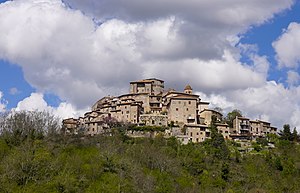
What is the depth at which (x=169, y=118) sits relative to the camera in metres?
108

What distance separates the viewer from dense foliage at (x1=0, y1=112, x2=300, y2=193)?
53.3 metres

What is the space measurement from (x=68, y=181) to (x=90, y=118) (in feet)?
211

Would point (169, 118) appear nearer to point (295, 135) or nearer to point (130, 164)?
point (295, 135)

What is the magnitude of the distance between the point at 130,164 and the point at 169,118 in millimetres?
43119

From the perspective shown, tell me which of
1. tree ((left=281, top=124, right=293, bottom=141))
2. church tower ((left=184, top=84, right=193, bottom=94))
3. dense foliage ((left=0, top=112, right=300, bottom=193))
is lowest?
dense foliage ((left=0, top=112, right=300, bottom=193))

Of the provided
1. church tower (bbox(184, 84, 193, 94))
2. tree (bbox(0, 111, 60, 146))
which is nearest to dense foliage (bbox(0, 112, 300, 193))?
tree (bbox(0, 111, 60, 146))

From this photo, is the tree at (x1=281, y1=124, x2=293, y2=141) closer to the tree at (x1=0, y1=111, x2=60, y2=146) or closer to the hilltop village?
the hilltop village

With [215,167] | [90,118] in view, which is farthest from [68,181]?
[90,118]

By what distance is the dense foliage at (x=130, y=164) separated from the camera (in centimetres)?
5331

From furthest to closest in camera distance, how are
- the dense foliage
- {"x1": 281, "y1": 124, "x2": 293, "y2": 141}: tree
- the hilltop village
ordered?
1. {"x1": 281, "y1": 124, "x2": 293, "y2": 141}: tree
2. the hilltop village
3. the dense foliage

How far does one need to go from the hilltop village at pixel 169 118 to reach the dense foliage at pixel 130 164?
685 cm

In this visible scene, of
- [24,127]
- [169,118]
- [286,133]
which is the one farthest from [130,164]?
[286,133]

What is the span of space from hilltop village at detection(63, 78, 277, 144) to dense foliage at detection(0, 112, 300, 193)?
270 inches

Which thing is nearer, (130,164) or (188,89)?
(130,164)
